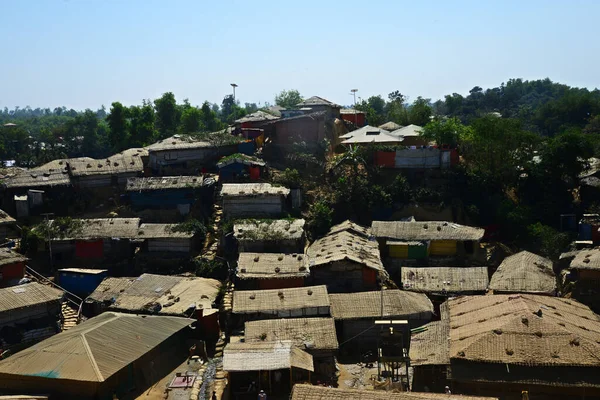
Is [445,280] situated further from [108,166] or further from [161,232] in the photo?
[108,166]

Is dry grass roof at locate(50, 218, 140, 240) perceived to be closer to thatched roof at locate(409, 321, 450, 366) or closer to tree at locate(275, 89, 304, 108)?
thatched roof at locate(409, 321, 450, 366)

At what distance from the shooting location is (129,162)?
1427 inches

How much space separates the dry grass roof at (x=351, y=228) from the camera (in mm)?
30203

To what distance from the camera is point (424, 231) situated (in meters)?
29.5

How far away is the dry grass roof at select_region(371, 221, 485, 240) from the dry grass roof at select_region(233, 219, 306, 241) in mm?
4153

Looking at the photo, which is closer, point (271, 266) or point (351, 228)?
point (271, 266)

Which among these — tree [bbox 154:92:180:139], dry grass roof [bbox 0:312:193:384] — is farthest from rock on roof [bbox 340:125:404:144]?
tree [bbox 154:92:180:139]

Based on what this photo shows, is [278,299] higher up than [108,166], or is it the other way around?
[108,166]

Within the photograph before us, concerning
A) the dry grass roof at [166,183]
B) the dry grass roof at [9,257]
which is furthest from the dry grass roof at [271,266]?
the dry grass roof at [9,257]

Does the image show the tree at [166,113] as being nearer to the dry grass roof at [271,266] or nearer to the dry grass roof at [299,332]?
the dry grass roof at [271,266]

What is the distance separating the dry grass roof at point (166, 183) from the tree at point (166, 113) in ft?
71.8

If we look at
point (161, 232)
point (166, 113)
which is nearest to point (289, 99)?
point (166, 113)

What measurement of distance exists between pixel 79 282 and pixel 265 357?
12.8 meters

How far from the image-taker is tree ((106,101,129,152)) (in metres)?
48.3
